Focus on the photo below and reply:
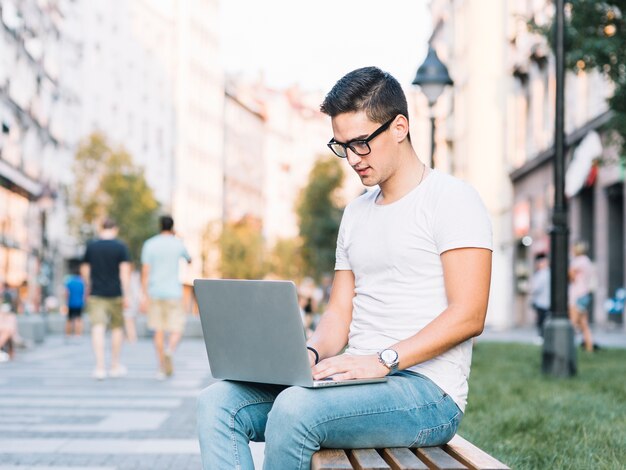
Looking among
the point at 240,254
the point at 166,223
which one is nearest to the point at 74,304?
the point at 166,223

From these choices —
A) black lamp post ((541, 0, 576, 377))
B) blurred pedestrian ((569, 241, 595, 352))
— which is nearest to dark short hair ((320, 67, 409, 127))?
black lamp post ((541, 0, 576, 377))

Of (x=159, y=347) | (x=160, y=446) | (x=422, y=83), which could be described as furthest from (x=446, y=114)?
(x=160, y=446)

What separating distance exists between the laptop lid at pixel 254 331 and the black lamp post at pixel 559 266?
28.5ft

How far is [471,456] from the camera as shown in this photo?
3334 millimetres

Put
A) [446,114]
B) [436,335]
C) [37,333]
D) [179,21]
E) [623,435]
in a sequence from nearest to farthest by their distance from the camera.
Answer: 1. [436,335]
2. [623,435]
3. [37,333]
4. [446,114]
5. [179,21]

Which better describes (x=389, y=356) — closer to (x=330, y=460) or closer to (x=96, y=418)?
(x=330, y=460)

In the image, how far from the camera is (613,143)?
15.4 meters

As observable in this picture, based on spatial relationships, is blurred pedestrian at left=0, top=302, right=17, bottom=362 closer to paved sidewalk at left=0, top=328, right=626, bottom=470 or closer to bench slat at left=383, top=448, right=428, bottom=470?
paved sidewalk at left=0, top=328, right=626, bottom=470

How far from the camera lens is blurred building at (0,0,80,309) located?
42969 mm

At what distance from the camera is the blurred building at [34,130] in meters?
43.0

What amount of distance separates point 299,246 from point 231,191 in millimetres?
31908

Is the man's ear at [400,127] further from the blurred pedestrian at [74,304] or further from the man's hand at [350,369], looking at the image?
the blurred pedestrian at [74,304]

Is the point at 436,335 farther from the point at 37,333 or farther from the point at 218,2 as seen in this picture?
the point at 218,2

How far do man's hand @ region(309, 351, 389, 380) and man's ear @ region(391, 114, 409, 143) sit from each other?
2.57 ft
